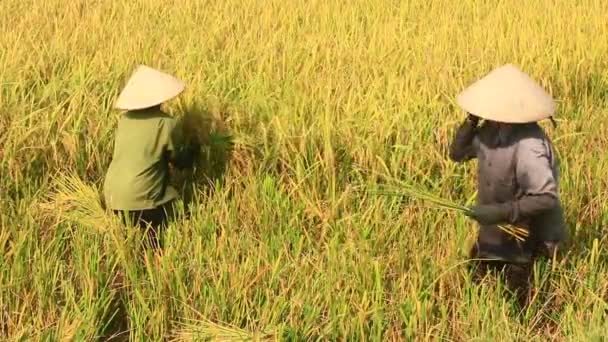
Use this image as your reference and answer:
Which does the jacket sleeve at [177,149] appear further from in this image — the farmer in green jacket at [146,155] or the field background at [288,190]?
the field background at [288,190]

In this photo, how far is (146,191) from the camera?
237 centimetres

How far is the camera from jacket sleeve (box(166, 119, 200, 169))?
242 centimetres

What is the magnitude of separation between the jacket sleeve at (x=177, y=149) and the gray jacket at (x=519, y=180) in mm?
915

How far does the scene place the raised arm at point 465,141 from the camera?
218 centimetres

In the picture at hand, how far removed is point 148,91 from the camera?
2.43 meters

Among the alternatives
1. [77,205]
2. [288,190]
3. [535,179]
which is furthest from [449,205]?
[77,205]

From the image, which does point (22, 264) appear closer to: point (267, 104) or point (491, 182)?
point (267, 104)

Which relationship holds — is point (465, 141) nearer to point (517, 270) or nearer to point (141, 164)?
point (517, 270)

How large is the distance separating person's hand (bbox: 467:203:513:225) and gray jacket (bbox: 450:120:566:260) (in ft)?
0.06

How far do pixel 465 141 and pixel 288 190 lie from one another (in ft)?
2.12

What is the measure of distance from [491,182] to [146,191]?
1075 mm

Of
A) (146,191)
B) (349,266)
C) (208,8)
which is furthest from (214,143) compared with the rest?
(208,8)

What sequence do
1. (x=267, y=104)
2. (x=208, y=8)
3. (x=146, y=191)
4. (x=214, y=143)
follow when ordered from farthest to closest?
(x=208, y=8)
(x=267, y=104)
(x=214, y=143)
(x=146, y=191)

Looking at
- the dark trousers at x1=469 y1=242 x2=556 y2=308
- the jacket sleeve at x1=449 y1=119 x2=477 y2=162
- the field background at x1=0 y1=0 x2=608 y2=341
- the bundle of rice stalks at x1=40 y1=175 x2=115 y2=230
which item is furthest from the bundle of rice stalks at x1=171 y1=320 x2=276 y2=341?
the jacket sleeve at x1=449 y1=119 x2=477 y2=162
